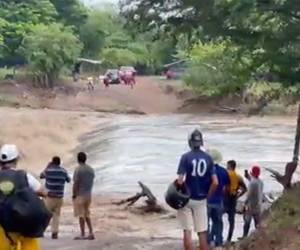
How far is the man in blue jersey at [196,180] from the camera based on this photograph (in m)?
11.1

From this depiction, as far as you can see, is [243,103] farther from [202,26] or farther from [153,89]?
[202,26]

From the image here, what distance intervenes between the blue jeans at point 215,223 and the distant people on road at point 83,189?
252 centimetres

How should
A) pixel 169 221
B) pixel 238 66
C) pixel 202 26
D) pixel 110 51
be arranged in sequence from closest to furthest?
pixel 202 26 → pixel 238 66 → pixel 169 221 → pixel 110 51

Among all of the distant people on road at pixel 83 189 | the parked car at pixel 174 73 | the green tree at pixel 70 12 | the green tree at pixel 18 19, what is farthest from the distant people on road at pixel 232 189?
the green tree at pixel 70 12

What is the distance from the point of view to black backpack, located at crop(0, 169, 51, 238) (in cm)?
725

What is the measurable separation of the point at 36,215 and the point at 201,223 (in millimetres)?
4459

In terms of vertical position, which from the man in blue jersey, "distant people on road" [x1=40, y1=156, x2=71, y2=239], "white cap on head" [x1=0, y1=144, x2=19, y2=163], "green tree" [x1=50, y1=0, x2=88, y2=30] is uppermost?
"green tree" [x1=50, y1=0, x2=88, y2=30]

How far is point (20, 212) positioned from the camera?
723cm

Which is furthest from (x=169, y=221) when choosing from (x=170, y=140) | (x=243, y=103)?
(x=243, y=103)

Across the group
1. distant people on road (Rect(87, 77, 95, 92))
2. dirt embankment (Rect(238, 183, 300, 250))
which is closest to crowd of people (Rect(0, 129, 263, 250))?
dirt embankment (Rect(238, 183, 300, 250))

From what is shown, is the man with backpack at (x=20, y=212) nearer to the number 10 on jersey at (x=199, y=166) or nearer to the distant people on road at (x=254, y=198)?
the number 10 on jersey at (x=199, y=166)

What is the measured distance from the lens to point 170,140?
4778 cm

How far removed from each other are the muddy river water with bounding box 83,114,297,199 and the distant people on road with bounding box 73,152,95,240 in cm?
1133

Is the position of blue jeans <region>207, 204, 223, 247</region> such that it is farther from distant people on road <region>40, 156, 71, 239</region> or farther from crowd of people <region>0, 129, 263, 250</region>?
distant people on road <region>40, 156, 71, 239</region>
